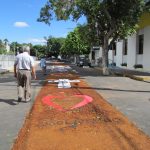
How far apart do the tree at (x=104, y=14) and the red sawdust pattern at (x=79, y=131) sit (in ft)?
70.3

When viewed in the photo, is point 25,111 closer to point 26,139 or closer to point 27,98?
point 27,98

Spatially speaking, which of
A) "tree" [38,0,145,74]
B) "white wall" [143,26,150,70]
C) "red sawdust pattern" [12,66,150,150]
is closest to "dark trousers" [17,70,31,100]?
"red sawdust pattern" [12,66,150,150]

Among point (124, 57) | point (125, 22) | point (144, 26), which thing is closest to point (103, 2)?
point (125, 22)

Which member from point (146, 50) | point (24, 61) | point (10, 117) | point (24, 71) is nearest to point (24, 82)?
point (24, 71)

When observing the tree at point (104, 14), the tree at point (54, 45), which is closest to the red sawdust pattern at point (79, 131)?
the tree at point (104, 14)

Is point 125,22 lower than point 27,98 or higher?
higher

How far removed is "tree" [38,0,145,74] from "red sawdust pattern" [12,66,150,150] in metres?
21.4

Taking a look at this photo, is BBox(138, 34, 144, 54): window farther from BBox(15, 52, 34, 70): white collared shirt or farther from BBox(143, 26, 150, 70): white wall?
BBox(15, 52, 34, 70): white collared shirt

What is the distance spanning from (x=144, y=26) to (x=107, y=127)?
32.2 m

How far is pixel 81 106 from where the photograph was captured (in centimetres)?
1177

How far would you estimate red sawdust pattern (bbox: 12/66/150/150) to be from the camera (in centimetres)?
716

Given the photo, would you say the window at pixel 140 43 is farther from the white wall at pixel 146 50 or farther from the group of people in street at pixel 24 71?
the group of people in street at pixel 24 71

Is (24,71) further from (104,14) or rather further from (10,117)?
(104,14)

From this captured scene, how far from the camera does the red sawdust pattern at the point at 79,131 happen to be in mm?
7158
